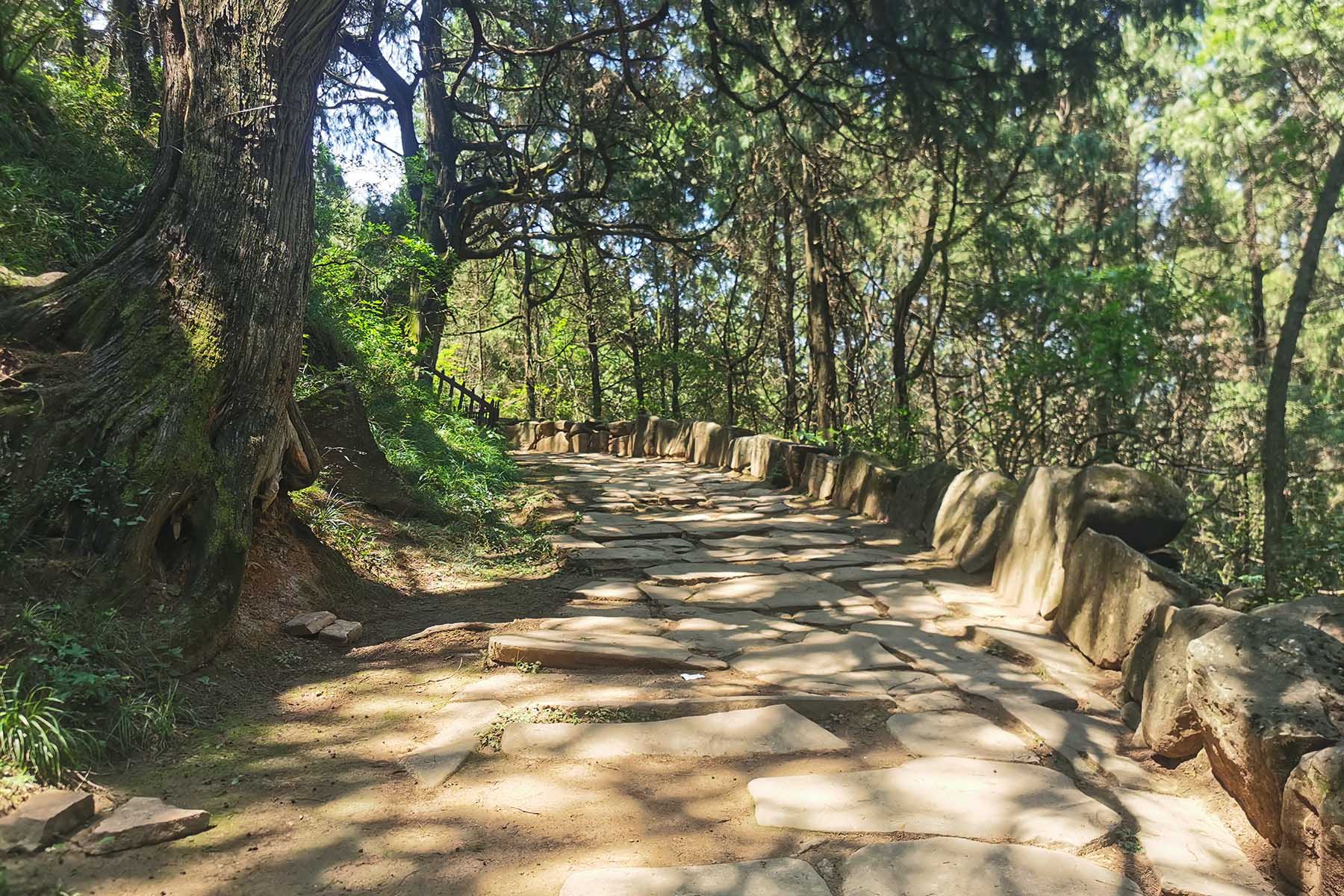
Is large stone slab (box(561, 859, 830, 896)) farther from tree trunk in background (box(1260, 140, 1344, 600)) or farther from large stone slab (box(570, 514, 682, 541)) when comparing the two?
tree trunk in background (box(1260, 140, 1344, 600))

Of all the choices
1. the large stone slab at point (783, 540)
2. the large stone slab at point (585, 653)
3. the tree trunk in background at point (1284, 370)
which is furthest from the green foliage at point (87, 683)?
the tree trunk in background at point (1284, 370)

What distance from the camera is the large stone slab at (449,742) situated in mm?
2350

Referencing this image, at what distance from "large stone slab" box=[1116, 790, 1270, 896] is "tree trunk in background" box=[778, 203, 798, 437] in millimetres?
11057

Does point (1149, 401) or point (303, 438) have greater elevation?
point (1149, 401)

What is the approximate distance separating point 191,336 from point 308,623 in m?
1.30

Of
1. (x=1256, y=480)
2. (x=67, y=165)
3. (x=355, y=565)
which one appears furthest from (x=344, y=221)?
(x=1256, y=480)

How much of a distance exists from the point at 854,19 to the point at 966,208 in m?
7.02

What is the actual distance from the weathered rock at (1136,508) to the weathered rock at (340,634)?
342 cm

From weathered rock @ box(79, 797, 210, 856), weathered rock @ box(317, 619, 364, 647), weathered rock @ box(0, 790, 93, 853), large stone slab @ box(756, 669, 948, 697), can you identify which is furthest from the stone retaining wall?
weathered rock @ box(317, 619, 364, 647)

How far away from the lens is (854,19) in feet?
17.8

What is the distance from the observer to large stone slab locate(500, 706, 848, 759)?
100 inches

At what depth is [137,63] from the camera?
622 cm

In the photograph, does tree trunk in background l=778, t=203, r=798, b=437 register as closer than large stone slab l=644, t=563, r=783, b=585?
No

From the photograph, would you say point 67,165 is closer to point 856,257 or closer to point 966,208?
point 966,208
